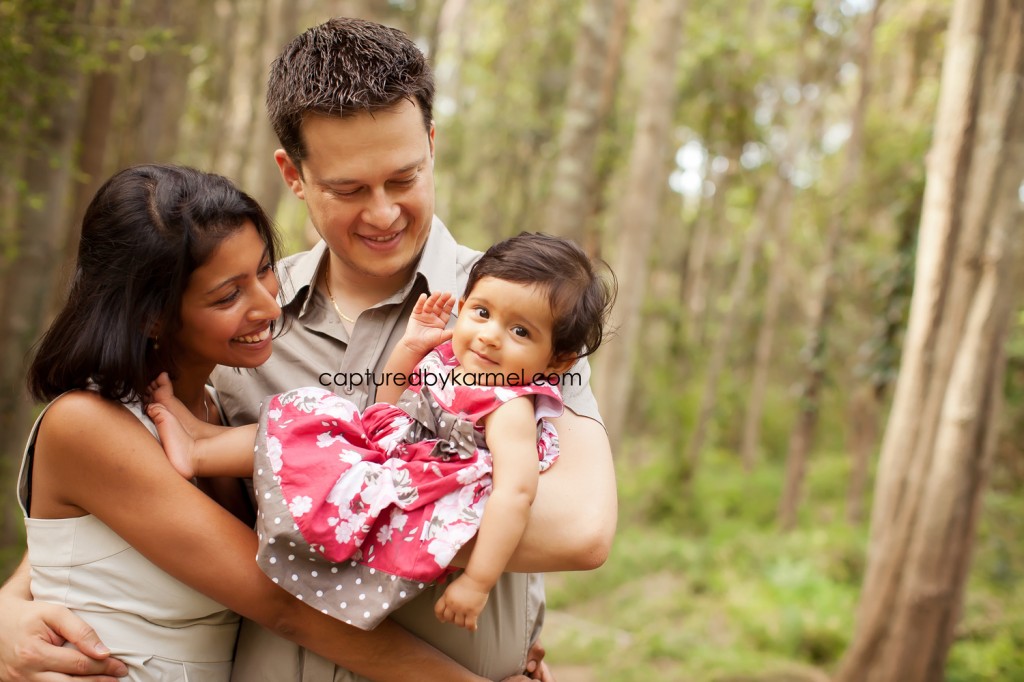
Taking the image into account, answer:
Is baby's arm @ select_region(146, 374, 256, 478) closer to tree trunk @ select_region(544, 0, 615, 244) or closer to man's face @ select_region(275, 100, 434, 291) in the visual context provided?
man's face @ select_region(275, 100, 434, 291)

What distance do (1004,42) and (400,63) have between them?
3914mm

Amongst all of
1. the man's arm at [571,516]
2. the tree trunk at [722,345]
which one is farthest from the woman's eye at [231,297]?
the tree trunk at [722,345]

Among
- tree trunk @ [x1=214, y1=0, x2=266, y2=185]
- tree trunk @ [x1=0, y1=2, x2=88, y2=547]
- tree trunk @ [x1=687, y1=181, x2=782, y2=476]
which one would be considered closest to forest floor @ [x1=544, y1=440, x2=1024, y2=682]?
tree trunk @ [x1=687, y1=181, x2=782, y2=476]

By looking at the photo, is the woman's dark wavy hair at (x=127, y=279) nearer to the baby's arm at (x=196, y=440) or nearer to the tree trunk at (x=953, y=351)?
the baby's arm at (x=196, y=440)

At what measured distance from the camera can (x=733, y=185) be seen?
46.3ft

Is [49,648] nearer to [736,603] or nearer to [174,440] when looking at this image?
[174,440]

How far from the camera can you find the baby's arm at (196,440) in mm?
1889

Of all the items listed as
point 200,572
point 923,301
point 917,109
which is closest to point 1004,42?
point 923,301

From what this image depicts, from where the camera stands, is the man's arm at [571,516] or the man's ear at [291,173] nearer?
the man's arm at [571,516]

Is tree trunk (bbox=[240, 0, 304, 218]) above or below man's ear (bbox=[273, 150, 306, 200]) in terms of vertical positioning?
above

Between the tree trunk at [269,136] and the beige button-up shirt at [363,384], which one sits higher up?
the tree trunk at [269,136]

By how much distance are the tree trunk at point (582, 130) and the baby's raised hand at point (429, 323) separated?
12.6ft

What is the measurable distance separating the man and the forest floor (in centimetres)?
497

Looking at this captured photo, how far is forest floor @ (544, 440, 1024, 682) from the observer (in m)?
6.79
